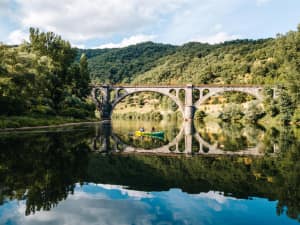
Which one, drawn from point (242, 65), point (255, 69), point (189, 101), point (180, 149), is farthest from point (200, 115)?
point (180, 149)

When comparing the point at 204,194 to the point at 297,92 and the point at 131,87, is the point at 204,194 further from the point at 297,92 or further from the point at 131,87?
the point at 131,87

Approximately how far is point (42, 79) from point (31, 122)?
25.7 feet

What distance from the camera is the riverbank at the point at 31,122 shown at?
34562 mm

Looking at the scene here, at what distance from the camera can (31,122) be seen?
3947 centimetres

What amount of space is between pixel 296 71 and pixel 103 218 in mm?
49937

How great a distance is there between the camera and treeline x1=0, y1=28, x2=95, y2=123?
124 ft

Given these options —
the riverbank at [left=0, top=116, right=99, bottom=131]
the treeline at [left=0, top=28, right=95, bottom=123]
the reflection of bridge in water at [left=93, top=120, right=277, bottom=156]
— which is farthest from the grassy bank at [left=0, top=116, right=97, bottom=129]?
the reflection of bridge in water at [left=93, top=120, right=277, bottom=156]

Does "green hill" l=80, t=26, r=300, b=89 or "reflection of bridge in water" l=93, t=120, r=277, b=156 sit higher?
"green hill" l=80, t=26, r=300, b=89

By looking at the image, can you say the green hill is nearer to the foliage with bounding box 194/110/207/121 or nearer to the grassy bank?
the foliage with bounding box 194/110/207/121

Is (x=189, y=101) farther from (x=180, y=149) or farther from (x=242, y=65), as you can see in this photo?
(x=180, y=149)

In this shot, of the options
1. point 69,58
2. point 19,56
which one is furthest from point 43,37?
point 19,56

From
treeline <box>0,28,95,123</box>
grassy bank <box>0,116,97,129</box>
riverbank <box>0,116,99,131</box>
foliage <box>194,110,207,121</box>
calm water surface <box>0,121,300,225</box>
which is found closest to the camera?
calm water surface <box>0,121,300,225</box>

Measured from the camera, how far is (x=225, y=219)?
8.53 m

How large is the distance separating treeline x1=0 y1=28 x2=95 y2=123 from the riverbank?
4.08 feet
